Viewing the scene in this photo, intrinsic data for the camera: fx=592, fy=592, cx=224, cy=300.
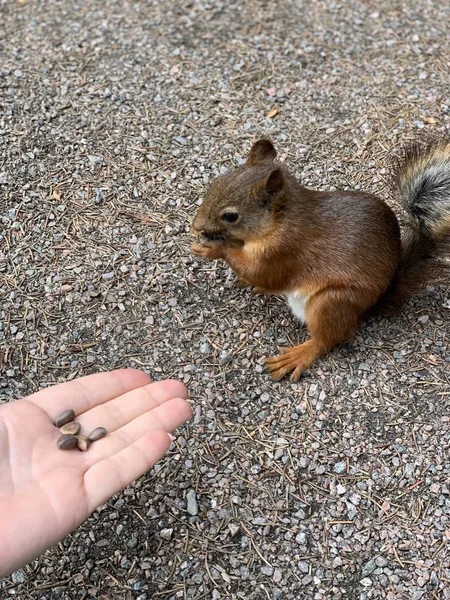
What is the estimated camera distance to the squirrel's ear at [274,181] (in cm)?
217

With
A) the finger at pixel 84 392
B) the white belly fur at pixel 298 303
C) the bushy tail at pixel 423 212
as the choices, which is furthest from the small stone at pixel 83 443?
the bushy tail at pixel 423 212

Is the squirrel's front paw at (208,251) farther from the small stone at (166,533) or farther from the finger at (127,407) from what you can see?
the small stone at (166,533)

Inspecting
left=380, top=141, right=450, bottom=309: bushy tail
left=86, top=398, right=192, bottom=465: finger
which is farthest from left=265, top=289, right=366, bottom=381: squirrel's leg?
left=86, top=398, right=192, bottom=465: finger

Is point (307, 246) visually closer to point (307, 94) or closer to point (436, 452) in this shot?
point (436, 452)

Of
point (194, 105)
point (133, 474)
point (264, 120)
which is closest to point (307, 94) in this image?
point (264, 120)

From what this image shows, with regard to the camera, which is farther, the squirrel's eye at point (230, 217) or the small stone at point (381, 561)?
the squirrel's eye at point (230, 217)

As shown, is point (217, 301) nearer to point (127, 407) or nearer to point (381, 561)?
point (127, 407)

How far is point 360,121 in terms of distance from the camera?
343 centimetres

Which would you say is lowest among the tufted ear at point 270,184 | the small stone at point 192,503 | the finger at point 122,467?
the small stone at point 192,503

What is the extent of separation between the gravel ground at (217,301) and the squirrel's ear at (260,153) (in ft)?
2.12

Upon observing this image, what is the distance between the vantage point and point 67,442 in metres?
1.84

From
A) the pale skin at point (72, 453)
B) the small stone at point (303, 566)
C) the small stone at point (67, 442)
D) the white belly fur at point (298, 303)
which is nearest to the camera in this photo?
the pale skin at point (72, 453)

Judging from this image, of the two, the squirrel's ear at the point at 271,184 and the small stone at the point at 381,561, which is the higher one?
the squirrel's ear at the point at 271,184

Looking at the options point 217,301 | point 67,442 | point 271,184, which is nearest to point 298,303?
point 217,301
